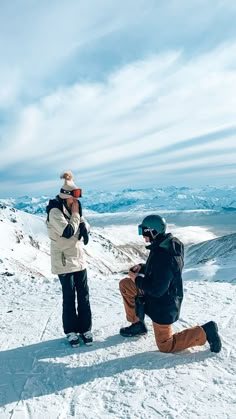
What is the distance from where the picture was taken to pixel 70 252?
261 inches

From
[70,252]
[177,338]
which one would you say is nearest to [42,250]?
[70,252]

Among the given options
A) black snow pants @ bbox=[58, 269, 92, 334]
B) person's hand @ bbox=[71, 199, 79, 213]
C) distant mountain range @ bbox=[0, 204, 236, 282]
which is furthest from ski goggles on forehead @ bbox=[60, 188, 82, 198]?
distant mountain range @ bbox=[0, 204, 236, 282]

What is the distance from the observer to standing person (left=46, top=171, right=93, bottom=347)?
6.44 meters

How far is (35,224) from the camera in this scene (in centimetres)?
12469

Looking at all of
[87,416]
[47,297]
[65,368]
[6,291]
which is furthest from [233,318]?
[6,291]

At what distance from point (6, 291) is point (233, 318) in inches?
297

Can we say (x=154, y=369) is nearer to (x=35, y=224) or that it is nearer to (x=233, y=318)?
(x=233, y=318)

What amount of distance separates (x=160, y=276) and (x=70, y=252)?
179 cm

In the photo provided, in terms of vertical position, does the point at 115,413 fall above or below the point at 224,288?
above

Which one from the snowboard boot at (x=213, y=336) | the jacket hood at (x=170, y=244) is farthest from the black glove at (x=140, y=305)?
the snowboard boot at (x=213, y=336)

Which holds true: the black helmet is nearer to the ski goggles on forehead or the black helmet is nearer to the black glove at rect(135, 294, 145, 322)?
the black glove at rect(135, 294, 145, 322)

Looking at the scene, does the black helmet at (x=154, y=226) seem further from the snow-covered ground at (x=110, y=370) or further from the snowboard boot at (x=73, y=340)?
the snowboard boot at (x=73, y=340)

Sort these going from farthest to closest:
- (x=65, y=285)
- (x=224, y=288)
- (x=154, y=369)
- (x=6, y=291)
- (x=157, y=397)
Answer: (x=6, y=291), (x=224, y=288), (x=65, y=285), (x=154, y=369), (x=157, y=397)

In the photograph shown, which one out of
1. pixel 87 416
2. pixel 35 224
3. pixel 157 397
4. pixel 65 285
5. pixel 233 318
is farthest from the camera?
pixel 35 224
